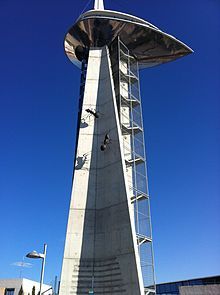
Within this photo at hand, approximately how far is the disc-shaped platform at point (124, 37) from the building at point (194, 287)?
25254 mm

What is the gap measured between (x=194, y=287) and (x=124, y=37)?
90.6 ft

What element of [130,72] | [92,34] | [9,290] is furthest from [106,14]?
[9,290]

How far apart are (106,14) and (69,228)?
22679mm

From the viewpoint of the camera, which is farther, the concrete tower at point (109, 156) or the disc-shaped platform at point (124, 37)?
the disc-shaped platform at point (124, 37)

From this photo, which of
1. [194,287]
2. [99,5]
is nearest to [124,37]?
[99,5]

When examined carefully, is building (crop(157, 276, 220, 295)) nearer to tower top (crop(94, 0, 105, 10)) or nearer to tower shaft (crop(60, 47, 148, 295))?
tower shaft (crop(60, 47, 148, 295))

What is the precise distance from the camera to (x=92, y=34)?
35812mm

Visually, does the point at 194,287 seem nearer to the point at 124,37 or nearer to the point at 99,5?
the point at 124,37

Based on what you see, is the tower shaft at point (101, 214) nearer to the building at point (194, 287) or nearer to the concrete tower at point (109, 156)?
the concrete tower at point (109, 156)

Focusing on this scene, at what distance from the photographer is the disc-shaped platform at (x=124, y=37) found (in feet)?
115

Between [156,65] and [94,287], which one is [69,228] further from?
[156,65]

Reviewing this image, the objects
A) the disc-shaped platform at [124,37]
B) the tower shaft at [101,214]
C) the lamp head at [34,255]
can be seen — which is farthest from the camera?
the disc-shaped platform at [124,37]

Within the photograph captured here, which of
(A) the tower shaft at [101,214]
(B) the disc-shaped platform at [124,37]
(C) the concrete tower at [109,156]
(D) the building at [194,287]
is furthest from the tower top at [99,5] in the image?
(D) the building at [194,287]

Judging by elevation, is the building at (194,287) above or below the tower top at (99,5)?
below
